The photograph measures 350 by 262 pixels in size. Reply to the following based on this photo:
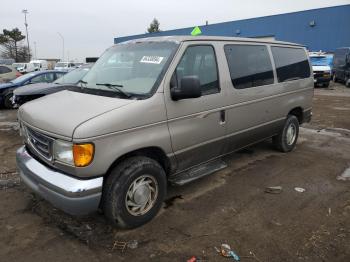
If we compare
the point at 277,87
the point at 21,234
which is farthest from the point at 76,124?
the point at 277,87

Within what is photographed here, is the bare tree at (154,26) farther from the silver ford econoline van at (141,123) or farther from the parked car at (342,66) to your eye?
the silver ford econoline van at (141,123)

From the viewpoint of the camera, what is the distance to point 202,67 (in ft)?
13.8

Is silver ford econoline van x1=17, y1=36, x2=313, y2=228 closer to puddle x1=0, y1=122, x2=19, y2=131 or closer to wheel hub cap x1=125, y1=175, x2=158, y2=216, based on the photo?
wheel hub cap x1=125, y1=175, x2=158, y2=216

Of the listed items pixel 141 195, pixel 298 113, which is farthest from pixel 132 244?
pixel 298 113

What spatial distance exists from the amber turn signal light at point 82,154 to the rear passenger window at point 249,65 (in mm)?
2307

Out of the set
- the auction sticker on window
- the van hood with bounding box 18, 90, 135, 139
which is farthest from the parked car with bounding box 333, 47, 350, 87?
the van hood with bounding box 18, 90, 135, 139

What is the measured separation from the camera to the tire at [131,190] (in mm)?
3369

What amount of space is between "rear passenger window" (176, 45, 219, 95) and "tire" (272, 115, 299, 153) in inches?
95.8

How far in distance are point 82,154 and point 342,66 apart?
2181 centimetres

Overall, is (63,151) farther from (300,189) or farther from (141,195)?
(300,189)

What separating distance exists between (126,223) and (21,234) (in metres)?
1.15

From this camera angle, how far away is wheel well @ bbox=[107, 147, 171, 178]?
346 cm

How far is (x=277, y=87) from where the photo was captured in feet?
18.2

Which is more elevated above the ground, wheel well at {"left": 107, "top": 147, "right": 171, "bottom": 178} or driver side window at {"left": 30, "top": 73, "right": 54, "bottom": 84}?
driver side window at {"left": 30, "top": 73, "right": 54, "bottom": 84}
